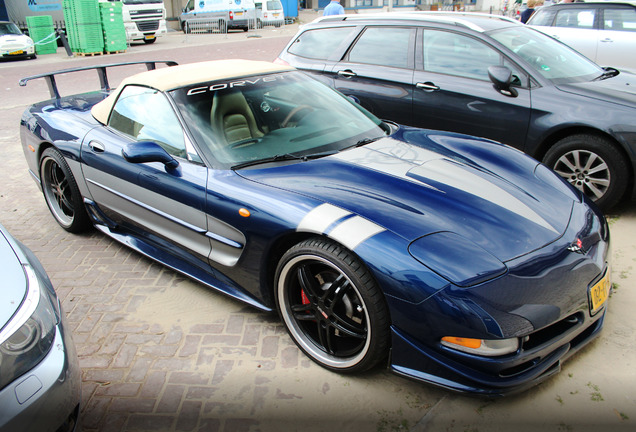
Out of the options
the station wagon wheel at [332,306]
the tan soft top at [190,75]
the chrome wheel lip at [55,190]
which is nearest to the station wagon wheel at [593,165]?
the tan soft top at [190,75]

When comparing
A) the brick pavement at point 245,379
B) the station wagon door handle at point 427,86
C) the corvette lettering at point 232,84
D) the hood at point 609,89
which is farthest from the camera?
the station wagon door handle at point 427,86

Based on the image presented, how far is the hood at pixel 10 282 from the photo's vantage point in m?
1.96

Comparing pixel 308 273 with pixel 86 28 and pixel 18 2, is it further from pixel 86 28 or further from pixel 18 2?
pixel 18 2

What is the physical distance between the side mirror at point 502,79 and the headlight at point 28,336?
12.5ft

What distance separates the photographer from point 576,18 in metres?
8.07

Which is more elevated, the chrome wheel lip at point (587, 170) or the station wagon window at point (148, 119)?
the station wagon window at point (148, 119)

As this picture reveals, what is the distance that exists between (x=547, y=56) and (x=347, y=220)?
3.43 meters

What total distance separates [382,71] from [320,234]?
3.25 metres

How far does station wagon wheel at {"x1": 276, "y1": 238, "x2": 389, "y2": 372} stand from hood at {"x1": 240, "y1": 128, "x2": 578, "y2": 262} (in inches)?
10.3

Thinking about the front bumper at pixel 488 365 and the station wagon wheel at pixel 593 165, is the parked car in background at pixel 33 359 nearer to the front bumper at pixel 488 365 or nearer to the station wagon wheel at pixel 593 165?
the front bumper at pixel 488 365

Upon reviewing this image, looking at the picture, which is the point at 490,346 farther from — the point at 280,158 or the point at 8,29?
the point at 8,29

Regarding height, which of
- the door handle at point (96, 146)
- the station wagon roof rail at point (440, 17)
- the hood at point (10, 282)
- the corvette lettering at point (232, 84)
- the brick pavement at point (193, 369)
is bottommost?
the brick pavement at point (193, 369)

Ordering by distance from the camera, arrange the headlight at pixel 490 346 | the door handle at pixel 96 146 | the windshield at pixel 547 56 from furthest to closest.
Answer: the windshield at pixel 547 56, the door handle at pixel 96 146, the headlight at pixel 490 346

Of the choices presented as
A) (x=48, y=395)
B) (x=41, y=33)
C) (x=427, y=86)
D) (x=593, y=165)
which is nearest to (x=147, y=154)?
(x=48, y=395)
